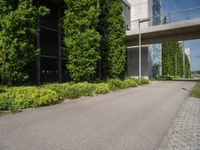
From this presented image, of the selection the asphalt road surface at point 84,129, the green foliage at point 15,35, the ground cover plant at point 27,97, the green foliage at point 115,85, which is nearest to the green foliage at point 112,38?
the green foliage at point 115,85

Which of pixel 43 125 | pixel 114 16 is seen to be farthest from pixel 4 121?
pixel 114 16

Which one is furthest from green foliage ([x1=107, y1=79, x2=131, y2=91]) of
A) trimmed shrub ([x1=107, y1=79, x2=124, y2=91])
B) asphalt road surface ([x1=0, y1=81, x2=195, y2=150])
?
asphalt road surface ([x1=0, y1=81, x2=195, y2=150])

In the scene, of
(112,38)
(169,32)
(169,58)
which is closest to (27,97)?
(112,38)

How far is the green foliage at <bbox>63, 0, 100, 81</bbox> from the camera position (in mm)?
18719

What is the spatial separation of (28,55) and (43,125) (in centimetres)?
652

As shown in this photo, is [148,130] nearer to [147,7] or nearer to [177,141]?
[177,141]

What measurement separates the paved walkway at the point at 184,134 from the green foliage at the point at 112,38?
16.3m

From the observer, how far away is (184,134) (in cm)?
654

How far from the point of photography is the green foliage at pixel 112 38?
25094 millimetres

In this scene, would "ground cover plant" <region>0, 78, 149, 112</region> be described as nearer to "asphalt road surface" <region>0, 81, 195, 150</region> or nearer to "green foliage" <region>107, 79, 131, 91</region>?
"asphalt road surface" <region>0, 81, 195, 150</region>

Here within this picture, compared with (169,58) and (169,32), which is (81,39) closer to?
(169,32)

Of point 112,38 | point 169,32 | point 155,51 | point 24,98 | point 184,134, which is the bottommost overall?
point 184,134

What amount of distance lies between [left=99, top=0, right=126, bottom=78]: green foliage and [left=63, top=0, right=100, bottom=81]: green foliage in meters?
→ 5.81

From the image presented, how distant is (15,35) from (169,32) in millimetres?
26795
